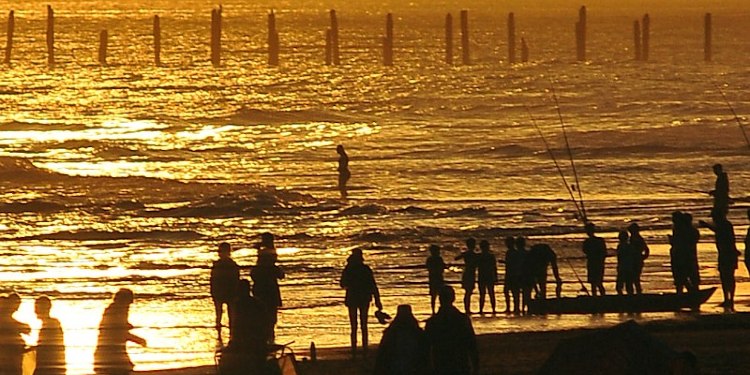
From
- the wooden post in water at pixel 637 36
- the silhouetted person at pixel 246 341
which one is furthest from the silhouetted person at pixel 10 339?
the wooden post in water at pixel 637 36

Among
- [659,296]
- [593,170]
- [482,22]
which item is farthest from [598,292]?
[482,22]

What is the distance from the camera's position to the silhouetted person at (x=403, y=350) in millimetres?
11430

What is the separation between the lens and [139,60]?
90062 mm

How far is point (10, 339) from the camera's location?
1241 cm

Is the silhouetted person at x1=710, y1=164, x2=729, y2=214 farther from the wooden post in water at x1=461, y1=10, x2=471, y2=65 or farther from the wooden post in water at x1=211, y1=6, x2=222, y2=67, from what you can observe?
the wooden post in water at x1=211, y1=6, x2=222, y2=67

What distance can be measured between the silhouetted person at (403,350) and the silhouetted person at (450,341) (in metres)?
0.08

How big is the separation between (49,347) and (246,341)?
5.98 ft

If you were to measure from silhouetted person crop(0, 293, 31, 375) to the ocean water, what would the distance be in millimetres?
867

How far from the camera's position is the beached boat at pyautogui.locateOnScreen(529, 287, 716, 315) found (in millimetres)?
17281

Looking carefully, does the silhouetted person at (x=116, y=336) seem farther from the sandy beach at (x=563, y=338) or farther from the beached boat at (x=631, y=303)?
the beached boat at (x=631, y=303)

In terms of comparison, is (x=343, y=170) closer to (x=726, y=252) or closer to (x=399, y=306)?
(x=726, y=252)

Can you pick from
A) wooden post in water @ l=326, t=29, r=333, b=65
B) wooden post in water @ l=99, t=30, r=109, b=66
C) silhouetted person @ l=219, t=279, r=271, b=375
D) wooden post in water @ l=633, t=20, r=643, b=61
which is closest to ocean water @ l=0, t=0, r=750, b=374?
wooden post in water @ l=326, t=29, r=333, b=65

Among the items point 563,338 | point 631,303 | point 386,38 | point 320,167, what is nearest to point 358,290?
point 563,338

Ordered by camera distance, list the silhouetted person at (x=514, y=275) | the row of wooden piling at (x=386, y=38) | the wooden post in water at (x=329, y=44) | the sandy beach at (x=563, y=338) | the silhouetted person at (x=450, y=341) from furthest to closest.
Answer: the wooden post in water at (x=329, y=44), the row of wooden piling at (x=386, y=38), the silhouetted person at (x=514, y=275), the sandy beach at (x=563, y=338), the silhouetted person at (x=450, y=341)
